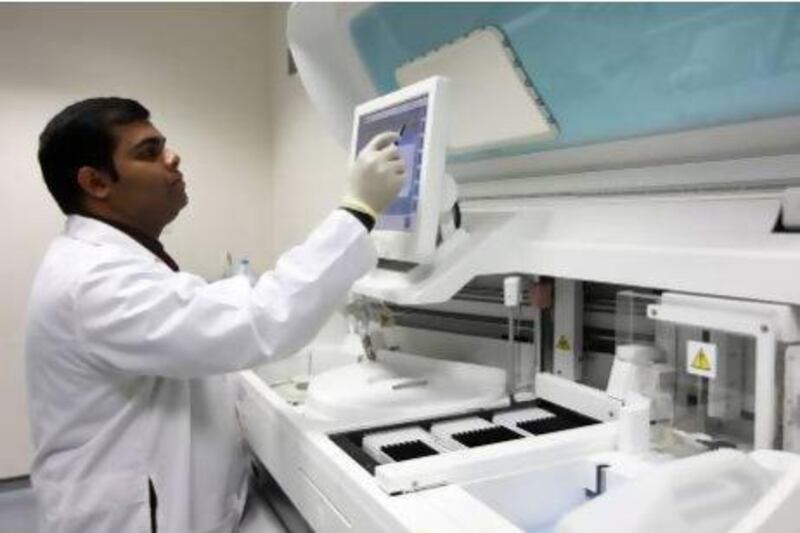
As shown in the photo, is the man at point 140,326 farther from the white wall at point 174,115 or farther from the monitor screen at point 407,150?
the white wall at point 174,115

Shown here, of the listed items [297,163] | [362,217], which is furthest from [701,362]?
[297,163]

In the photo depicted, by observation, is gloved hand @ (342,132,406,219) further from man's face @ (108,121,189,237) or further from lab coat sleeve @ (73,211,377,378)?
man's face @ (108,121,189,237)

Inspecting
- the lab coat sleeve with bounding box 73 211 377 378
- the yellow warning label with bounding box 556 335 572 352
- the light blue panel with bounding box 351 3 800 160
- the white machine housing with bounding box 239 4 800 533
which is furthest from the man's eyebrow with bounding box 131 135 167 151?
the yellow warning label with bounding box 556 335 572 352

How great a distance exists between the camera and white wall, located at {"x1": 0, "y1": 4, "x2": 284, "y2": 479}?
11.4ft

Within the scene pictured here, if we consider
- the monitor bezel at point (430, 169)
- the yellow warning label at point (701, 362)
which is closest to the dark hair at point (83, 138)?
the monitor bezel at point (430, 169)

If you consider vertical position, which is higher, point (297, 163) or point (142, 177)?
point (297, 163)

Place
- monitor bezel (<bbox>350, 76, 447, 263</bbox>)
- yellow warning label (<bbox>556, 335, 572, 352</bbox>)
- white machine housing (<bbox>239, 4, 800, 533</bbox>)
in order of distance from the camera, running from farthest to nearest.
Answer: yellow warning label (<bbox>556, 335, 572, 352</bbox>) → monitor bezel (<bbox>350, 76, 447, 263</bbox>) → white machine housing (<bbox>239, 4, 800, 533</bbox>)

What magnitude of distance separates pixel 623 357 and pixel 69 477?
112 centimetres

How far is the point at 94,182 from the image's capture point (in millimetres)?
1354

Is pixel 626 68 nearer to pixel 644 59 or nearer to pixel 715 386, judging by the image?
pixel 644 59

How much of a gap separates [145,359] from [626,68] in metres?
1.02

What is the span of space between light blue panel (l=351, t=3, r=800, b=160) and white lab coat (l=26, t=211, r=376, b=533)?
20.9 inches

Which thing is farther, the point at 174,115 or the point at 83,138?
the point at 174,115

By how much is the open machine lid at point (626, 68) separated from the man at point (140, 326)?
38 cm
